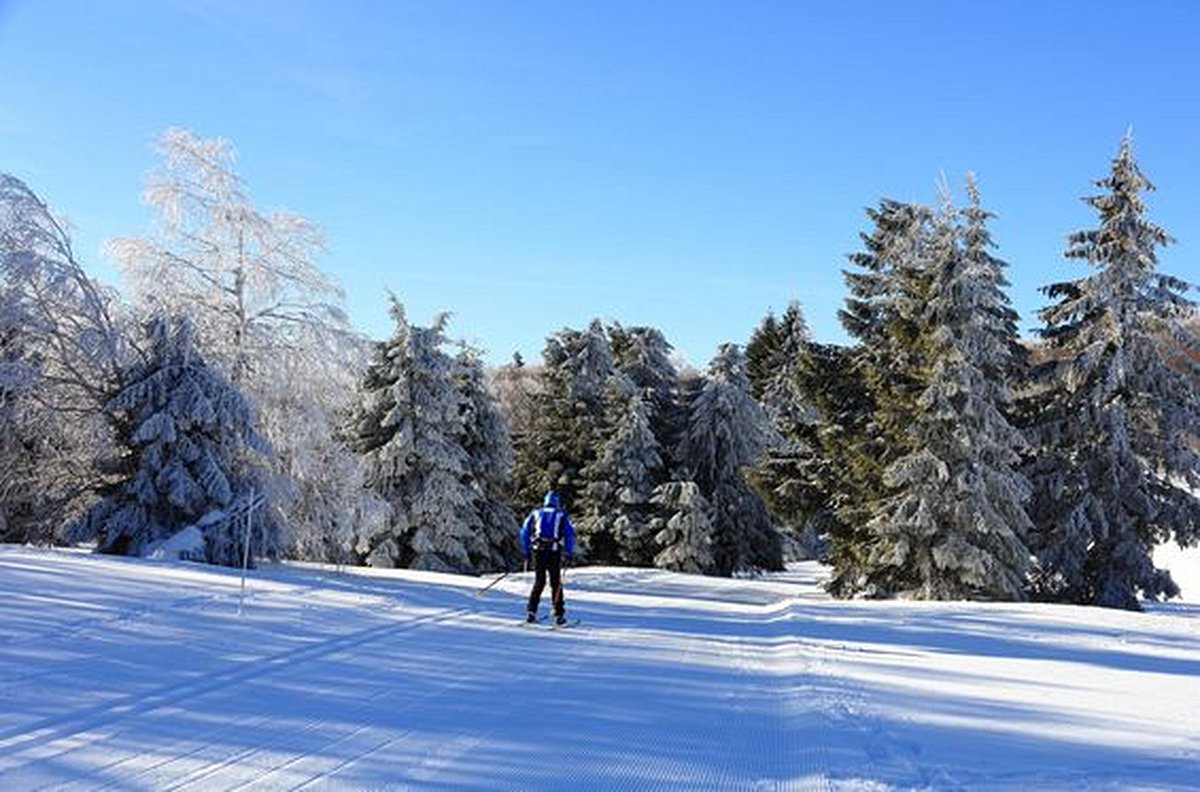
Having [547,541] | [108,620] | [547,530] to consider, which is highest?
[547,530]

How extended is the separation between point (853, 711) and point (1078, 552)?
2040 centimetres

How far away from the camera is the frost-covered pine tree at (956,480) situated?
73.2ft

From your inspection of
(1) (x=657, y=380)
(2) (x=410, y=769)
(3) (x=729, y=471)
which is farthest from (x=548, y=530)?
(1) (x=657, y=380)

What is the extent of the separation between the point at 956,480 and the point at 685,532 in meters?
15.7

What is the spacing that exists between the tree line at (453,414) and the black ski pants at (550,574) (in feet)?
22.8

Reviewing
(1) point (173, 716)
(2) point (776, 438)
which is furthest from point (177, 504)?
(2) point (776, 438)

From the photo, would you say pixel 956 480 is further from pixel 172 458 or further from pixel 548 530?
pixel 172 458

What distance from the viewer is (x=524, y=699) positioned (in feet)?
24.3

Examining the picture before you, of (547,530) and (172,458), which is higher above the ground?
(172,458)

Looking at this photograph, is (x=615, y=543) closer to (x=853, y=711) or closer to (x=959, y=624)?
(x=959, y=624)

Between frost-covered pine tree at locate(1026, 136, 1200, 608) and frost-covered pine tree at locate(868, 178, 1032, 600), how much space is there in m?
2.41

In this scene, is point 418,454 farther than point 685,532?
No

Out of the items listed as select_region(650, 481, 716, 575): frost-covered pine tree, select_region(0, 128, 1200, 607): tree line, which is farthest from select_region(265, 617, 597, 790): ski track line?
select_region(650, 481, 716, 575): frost-covered pine tree

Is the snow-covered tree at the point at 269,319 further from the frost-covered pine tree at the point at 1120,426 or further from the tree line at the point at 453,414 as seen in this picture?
the frost-covered pine tree at the point at 1120,426
